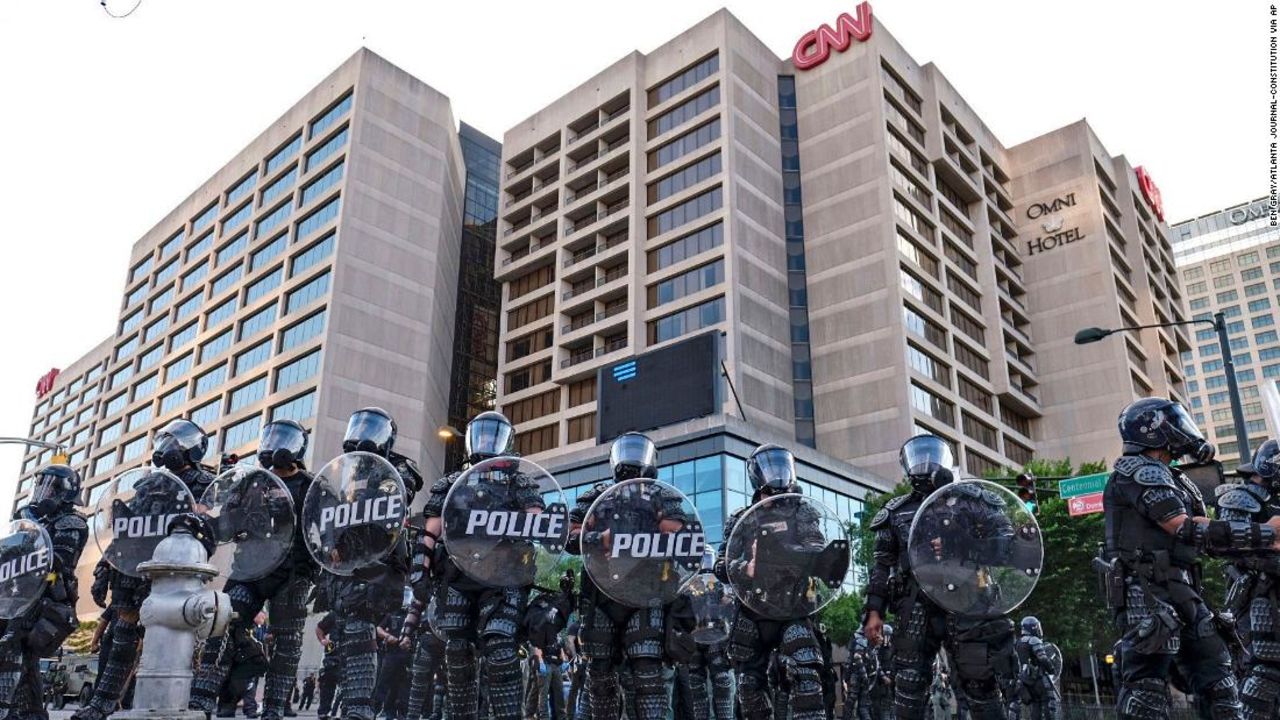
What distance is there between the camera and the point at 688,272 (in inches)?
2298

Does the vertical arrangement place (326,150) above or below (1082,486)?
above

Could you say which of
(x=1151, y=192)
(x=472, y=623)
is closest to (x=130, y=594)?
(x=472, y=623)

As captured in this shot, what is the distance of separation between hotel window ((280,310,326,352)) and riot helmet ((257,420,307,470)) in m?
51.2

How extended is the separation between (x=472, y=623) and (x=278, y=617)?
2.45 m

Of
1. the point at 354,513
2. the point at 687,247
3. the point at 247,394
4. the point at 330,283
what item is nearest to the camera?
the point at 354,513

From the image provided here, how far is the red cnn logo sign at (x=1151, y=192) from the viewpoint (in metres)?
82.8

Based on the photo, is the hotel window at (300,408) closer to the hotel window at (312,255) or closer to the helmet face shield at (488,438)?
the hotel window at (312,255)

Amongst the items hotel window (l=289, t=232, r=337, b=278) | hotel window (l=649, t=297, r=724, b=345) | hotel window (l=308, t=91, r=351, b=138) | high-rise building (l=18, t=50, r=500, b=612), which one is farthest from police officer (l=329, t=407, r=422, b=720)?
hotel window (l=308, t=91, r=351, b=138)

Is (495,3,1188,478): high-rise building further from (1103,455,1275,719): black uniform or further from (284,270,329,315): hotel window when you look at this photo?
(1103,455,1275,719): black uniform

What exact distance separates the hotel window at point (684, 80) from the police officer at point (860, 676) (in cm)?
5067

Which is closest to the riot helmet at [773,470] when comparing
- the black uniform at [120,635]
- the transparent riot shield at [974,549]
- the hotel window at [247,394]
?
the transparent riot shield at [974,549]

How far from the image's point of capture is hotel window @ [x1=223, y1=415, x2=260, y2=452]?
202ft

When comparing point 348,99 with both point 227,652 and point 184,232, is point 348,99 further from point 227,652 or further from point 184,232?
point 227,652

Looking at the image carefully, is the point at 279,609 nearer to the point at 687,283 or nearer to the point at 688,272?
the point at 687,283
